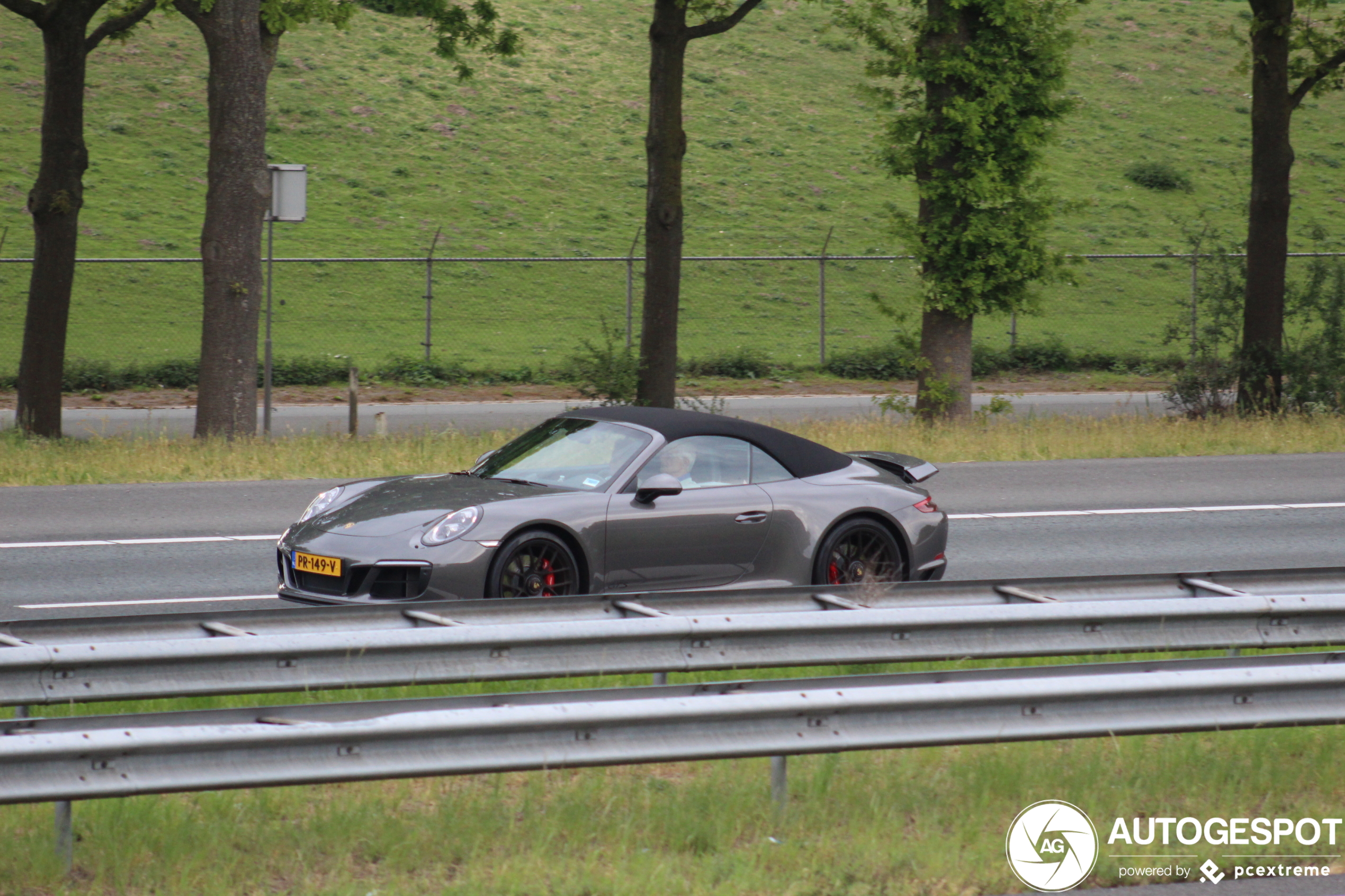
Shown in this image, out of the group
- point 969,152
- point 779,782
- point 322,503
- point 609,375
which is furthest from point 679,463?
point 969,152

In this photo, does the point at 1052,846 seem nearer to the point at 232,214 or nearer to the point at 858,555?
the point at 858,555

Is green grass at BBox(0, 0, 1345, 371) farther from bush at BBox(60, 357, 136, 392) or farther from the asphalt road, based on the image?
the asphalt road

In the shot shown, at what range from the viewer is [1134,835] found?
199 inches

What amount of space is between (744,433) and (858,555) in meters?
1.03

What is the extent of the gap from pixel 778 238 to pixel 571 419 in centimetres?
3441

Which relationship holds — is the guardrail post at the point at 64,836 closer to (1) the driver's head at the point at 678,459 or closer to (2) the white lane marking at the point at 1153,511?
(1) the driver's head at the point at 678,459

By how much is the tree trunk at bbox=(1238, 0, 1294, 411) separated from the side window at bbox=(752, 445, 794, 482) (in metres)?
13.2

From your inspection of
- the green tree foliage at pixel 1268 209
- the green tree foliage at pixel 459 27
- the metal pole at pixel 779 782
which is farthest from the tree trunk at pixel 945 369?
the metal pole at pixel 779 782

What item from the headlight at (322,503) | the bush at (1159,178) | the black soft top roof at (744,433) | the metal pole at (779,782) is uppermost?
the bush at (1159,178)

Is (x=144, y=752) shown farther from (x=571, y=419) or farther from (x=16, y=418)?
(x=16, y=418)

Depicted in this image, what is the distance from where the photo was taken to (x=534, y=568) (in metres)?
7.77

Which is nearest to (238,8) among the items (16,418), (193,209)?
(16,418)

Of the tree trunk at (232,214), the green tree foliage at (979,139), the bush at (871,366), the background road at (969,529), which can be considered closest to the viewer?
the background road at (969,529)

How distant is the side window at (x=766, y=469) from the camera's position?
8.56 metres
